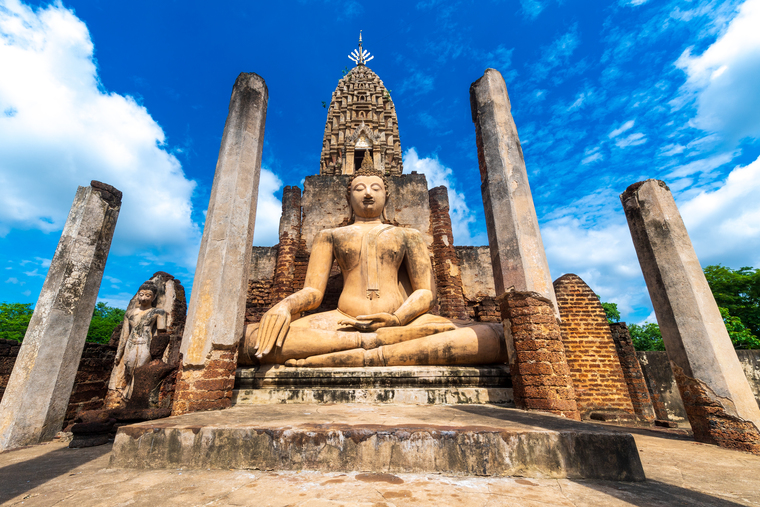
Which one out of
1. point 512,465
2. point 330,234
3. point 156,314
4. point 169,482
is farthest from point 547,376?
point 156,314

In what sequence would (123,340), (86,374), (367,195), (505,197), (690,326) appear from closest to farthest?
(690,326) < (505,197) < (86,374) < (123,340) < (367,195)

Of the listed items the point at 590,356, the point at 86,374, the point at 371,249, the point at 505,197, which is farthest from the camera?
the point at 590,356

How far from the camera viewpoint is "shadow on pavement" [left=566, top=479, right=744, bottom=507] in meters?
1.64

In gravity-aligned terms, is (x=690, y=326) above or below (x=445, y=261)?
below

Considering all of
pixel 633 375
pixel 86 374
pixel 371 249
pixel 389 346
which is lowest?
pixel 633 375

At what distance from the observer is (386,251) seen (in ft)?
18.4

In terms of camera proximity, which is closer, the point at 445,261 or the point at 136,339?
the point at 136,339

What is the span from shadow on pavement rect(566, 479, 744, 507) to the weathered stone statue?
17.9 ft

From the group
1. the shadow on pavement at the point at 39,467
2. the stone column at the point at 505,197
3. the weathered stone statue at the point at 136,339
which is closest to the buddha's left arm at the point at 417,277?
the stone column at the point at 505,197

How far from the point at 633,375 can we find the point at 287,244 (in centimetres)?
748

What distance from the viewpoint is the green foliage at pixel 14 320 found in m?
17.9

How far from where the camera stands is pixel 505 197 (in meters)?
4.21

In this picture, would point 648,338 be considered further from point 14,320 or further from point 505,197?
point 14,320

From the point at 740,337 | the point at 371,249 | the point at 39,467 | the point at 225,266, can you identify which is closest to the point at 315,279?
the point at 371,249
